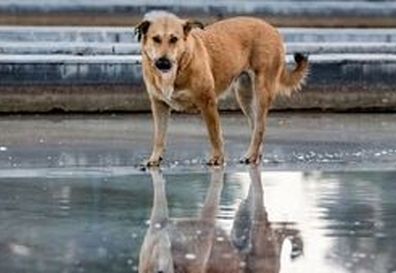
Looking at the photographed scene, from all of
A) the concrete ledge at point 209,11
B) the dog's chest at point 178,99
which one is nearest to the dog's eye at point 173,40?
the dog's chest at point 178,99

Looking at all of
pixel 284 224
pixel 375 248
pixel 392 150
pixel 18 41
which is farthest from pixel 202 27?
pixel 18 41

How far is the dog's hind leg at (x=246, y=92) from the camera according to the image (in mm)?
13422

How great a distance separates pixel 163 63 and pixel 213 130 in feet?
2.92

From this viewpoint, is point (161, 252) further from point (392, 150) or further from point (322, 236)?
point (392, 150)

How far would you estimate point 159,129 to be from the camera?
1248 cm

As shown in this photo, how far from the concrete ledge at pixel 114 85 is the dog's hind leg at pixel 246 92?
2.92 metres

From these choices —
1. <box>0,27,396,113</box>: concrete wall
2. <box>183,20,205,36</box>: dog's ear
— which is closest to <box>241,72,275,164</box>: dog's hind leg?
<box>183,20,205,36</box>: dog's ear

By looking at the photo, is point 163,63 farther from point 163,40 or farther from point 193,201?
point 193,201

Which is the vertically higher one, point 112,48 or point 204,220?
point 204,220

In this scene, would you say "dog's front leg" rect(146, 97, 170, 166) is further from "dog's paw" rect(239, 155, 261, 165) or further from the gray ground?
"dog's paw" rect(239, 155, 261, 165)

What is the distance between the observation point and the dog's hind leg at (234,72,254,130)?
13.4 m

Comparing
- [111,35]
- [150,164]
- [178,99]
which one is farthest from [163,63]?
[111,35]

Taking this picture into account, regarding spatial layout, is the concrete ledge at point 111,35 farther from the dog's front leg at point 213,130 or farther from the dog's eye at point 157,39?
Result: the dog's eye at point 157,39

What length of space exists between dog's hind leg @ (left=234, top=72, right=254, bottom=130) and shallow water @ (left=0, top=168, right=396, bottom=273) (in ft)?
4.67
